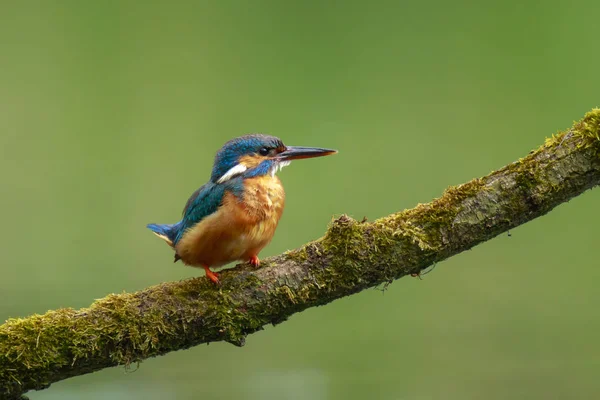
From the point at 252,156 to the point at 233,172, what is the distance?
106mm

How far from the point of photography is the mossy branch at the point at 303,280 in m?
1.81

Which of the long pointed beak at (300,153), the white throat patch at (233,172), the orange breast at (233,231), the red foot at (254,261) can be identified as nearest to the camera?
the red foot at (254,261)

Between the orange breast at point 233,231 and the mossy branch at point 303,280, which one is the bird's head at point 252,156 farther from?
the mossy branch at point 303,280

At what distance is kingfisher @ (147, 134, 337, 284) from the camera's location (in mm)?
2217

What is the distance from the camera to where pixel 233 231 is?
7.25 ft

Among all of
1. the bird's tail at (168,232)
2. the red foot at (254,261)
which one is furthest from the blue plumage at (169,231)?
the red foot at (254,261)

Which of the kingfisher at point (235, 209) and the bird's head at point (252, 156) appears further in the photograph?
the bird's head at point (252, 156)

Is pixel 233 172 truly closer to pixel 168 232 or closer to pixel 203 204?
pixel 203 204

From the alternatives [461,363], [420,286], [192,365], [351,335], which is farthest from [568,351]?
[192,365]

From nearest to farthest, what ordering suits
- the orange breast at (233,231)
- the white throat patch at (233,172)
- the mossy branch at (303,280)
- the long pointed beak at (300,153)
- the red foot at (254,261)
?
the mossy branch at (303,280) < the red foot at (254,261) < the orange breast at (233,231) < the white throat patch at (233,172) < the long pointed beak at (300,153)

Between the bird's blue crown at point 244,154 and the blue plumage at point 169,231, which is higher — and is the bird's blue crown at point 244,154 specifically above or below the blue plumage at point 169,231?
above

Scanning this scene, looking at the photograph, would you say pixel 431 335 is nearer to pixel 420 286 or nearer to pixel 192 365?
pixel 420 286

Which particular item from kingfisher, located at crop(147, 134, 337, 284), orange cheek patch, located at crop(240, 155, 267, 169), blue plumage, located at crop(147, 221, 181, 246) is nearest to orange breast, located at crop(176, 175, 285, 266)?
kingfisher, located at crop(147, 134, 337, 284)

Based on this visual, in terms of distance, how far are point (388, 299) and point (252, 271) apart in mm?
3687
